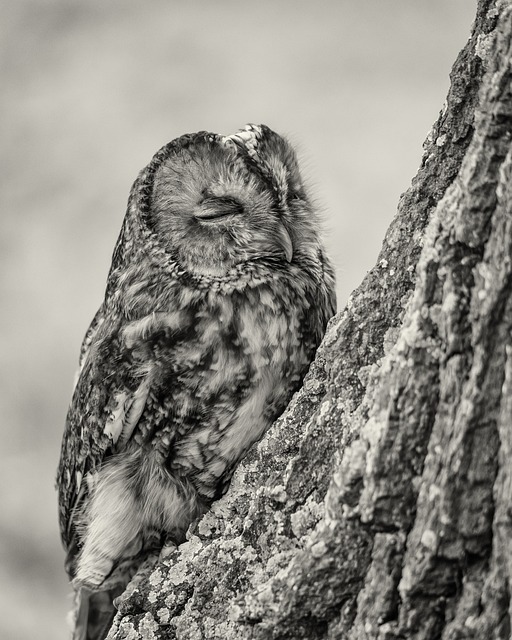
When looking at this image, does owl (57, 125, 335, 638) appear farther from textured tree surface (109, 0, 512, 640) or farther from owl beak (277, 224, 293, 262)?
textured tree surface (109, 0, 512, 640)

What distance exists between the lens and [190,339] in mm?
1874

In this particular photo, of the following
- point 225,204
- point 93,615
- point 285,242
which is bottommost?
point 93,615

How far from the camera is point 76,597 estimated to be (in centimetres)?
227

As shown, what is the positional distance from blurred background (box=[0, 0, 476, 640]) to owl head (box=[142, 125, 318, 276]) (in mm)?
2887

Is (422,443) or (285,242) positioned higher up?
(285,242)

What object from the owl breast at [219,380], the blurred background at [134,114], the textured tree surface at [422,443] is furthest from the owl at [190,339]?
the blurred background at [134,114]

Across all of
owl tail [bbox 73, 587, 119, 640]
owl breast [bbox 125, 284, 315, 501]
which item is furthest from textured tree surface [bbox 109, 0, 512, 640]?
owl tail [bbox 73, 587, 119, 640]

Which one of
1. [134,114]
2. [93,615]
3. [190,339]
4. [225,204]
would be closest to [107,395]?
[190,339]

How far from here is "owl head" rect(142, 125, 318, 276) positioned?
6.49 ft

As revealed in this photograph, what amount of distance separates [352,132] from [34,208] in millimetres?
2256

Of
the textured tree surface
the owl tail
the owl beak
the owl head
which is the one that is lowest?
the owl tail

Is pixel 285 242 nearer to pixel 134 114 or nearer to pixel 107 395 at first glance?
pixel 107 395

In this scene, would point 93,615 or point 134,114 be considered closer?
point 93,615

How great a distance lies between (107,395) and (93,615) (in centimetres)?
65
